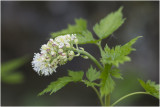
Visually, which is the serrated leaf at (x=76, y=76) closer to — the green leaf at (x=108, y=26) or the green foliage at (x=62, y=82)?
the green foliage at (x=62, y=82)

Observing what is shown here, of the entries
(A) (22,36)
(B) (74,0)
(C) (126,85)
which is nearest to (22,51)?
(A) (22,36)

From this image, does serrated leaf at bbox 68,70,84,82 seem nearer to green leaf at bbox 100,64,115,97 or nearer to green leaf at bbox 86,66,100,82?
green leaf at bbox 86,66,100,82

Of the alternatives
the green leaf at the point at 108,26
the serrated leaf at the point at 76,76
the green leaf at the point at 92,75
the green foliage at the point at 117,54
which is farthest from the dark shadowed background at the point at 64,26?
the green foliage at the point at 117,54

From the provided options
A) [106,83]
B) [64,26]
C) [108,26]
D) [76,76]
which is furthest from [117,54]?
[64,26]

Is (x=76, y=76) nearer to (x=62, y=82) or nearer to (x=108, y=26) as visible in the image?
(x=62, y=82)

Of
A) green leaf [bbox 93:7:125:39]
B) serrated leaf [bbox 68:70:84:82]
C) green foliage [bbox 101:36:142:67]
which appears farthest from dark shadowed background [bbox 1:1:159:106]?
green foliage [bbox 101:36:142:67]
